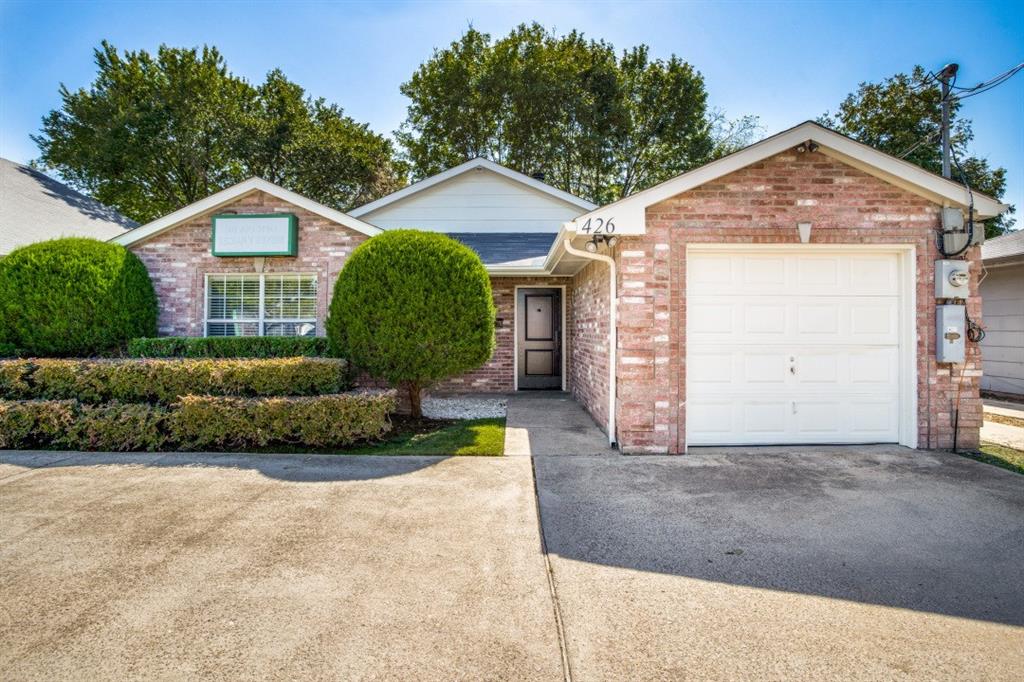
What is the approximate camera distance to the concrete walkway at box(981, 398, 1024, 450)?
6852 millimetres

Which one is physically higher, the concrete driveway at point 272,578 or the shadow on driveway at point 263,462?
the shadow on driveway at point 263,462

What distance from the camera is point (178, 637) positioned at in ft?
8.26

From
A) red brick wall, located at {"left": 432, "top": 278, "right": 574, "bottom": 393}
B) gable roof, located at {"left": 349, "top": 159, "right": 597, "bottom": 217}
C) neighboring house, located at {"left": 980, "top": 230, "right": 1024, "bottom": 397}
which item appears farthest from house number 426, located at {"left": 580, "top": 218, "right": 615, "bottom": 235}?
neighboring house, located at {"left": 980, "top": 230, "right": 1024, "bottom": 397}

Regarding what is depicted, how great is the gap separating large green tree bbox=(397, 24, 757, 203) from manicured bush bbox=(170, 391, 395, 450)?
1920 cm

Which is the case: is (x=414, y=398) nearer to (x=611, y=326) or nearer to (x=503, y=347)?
(x=611, y=326)

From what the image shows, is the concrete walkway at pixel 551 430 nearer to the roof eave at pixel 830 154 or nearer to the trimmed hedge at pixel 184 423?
the trimmed hedge at pixel 184 423

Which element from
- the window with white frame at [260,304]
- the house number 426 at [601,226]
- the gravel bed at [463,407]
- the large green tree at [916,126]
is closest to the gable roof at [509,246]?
the gravel bed at [463,407]

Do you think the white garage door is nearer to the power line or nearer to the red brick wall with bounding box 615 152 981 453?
the red brick wall with bounding box 615 152 981 453

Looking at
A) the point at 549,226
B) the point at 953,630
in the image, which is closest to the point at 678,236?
the point at 953,630

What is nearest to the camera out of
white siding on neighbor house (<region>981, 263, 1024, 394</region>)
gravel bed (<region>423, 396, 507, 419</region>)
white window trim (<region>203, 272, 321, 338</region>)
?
gravel bed (<region>423, 396, 507, 419</region>)

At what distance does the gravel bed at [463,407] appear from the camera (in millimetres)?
8617

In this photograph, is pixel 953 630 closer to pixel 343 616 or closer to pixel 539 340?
pixel 343 616

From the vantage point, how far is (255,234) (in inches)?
352

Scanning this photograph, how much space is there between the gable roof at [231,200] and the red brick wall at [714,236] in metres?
4.95
